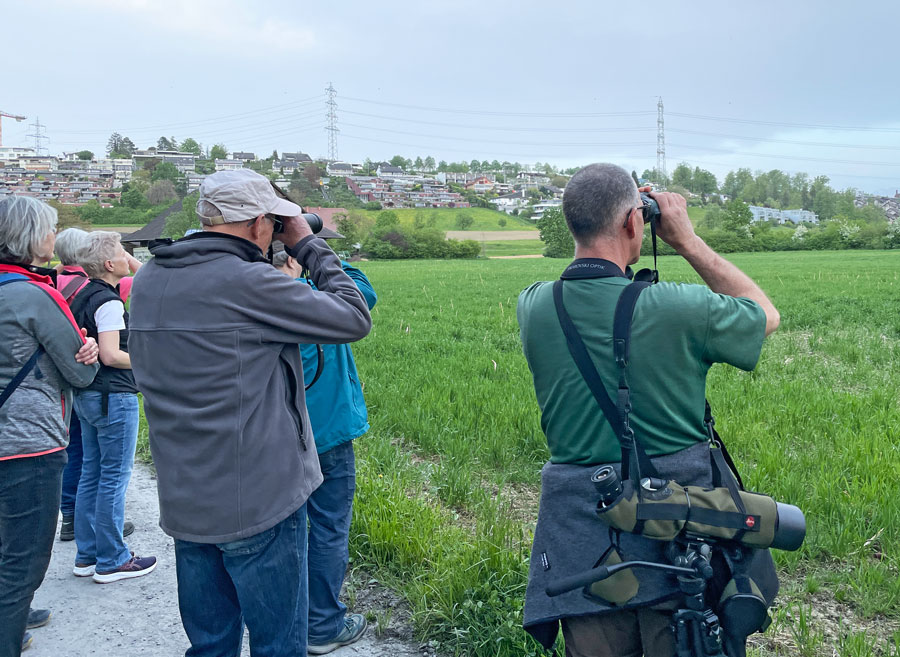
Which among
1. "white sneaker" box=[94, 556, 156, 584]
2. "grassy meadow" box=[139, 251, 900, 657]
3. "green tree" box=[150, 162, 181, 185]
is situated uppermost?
"green tree" box=[150, 162, 181, 185]

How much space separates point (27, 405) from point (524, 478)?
3516mm

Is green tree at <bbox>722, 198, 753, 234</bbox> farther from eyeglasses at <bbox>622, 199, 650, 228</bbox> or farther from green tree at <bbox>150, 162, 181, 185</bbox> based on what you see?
green tree at <bbox>150, 162, 181, 185</bbox>

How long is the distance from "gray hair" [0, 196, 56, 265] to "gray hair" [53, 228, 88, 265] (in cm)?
104

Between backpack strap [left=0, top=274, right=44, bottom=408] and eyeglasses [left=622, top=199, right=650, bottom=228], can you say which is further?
backpack strap [left=0, top=274, right=44, bottom=408]

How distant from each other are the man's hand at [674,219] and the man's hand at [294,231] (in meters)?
1.30

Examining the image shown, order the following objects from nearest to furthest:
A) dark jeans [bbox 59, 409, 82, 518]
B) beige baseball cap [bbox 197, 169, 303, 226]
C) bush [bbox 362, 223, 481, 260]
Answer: beige baseball cap [bbox 197, 169, 303, 226], dark jeans [bbox 59, 409, 82, 518], bush [bbox 362, 223, 481, 260]

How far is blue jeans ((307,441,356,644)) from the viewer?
3361 millimetres

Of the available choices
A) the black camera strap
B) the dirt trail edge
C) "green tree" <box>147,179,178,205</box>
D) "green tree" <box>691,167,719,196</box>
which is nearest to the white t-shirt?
the dirt trail edge

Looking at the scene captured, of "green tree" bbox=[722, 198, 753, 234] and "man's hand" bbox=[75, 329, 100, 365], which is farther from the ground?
"green tree" bbox=[722, 198, 753, 234]

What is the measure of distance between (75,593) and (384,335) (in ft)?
28.4

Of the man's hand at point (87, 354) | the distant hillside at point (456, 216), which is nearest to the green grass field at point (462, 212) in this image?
the distant hillside at point (456, 216)

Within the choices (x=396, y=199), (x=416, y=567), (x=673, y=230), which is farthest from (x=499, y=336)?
(x=396, y=199)

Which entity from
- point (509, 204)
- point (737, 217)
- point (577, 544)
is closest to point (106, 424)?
point (577, 544)

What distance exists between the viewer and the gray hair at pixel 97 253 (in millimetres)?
4117
